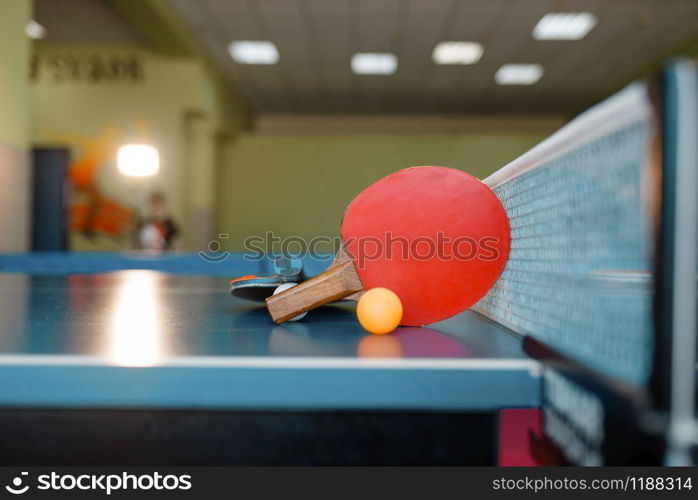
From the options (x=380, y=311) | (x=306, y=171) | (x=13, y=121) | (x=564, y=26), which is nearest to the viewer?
(x=380, y=311)

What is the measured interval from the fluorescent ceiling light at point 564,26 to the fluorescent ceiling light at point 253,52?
2.77m

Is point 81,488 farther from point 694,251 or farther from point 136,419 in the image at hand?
point 694,251

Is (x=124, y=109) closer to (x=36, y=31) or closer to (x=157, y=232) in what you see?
(x=36, y=31)

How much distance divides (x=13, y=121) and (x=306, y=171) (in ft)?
15.7

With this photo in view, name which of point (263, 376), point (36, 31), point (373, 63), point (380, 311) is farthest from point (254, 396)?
point (36, 31)

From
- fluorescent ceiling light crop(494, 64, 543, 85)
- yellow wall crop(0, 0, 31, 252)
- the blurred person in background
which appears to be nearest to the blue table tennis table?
yellow wall crop(0, 0, 31, 252)

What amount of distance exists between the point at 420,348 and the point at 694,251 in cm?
27

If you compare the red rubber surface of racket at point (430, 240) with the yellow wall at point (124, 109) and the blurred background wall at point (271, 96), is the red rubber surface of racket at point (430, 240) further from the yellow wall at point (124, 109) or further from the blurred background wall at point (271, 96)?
the yellow wall at point (124, 109)

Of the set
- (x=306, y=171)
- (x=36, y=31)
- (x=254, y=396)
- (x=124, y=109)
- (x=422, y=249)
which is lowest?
(x=254, y=396)

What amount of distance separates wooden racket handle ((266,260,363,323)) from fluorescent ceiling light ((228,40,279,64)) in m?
A: 5.66

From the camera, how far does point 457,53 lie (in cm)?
A: 604

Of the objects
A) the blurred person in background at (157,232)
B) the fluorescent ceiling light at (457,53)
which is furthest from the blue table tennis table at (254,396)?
the fluorescent ceiling light at (457,53)

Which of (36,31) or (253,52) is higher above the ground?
(36,31)

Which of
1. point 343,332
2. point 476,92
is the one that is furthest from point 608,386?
point 476,92
